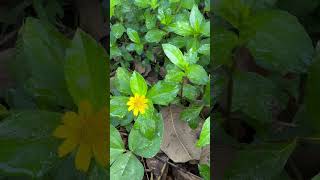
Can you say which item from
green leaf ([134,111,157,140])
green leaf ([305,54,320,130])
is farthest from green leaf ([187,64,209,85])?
green leaf ([305,54,320,130])

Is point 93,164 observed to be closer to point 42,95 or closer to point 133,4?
point 42,95

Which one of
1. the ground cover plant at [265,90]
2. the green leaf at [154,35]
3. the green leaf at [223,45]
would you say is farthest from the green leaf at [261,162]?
the green leaf at [154,35]

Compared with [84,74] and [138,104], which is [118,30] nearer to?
[138,104]

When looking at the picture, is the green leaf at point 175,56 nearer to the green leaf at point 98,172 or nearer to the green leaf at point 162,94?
the green leaf at point 162,94

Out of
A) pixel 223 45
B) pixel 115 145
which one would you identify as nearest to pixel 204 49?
pixel 115 145

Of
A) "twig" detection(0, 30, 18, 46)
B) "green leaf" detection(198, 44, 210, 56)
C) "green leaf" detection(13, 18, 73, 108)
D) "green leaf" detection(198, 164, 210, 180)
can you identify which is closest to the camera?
"green leaf" detection(13, 18, 73, 108)

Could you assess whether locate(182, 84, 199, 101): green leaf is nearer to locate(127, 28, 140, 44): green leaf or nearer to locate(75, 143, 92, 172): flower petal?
locate(127, 28, 140, 44): green leaf
